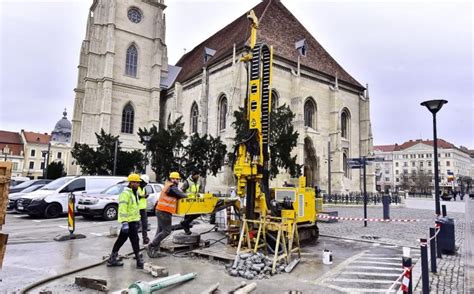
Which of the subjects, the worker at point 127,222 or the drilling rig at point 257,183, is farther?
the drilling rig at point 257,183

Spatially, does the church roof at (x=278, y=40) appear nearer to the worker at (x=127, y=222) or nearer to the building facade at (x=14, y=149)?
the worker at (x=127, y=222)

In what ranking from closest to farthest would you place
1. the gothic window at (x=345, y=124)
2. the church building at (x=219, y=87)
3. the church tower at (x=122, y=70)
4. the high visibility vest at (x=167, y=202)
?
the high visibility vest at (x=167, y=202)
the church building at (x=219, y=87)
the church tower at (x=122, y=70)
the gothic window at (x=345, y=124)

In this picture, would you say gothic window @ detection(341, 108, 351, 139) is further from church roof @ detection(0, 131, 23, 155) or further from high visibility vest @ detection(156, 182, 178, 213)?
church roof @ detection(0, 131, 23, 155)

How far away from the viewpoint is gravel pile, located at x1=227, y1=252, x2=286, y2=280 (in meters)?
5.65

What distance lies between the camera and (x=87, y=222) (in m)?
12.8

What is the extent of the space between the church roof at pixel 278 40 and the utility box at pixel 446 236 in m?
21.8

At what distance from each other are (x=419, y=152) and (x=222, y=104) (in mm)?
79333

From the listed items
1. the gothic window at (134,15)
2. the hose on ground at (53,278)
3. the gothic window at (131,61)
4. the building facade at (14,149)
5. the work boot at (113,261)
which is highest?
the gothic window at (134,15)

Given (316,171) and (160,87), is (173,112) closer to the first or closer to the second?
(160,87)

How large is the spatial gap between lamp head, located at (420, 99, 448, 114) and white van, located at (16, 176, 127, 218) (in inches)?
534

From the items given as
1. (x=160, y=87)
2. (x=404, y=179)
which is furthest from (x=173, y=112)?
(x=404, y=179)

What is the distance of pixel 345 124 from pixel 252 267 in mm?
31564

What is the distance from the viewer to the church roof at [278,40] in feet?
96.1

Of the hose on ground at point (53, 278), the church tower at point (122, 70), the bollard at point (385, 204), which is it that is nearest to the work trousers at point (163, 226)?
the hose on ground at point (53, 278)
